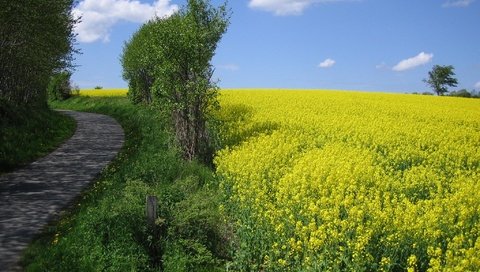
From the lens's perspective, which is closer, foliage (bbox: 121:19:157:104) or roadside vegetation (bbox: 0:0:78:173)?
roadside vegetation (bbox: 0:0:78:173)

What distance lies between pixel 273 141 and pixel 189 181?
5149 mm

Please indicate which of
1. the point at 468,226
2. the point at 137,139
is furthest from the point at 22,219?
the point at 137,139

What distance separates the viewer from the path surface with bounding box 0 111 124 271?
11016 millimetres

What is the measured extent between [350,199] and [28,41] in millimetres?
17682

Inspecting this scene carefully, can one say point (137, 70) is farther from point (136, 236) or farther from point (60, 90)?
point (136, 236)

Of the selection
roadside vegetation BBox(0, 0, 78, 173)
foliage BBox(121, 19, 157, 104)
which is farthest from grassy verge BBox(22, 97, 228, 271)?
foliage BBox(121, 19, 157, 104)

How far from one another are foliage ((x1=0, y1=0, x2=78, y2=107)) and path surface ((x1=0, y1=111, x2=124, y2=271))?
16.6 feet

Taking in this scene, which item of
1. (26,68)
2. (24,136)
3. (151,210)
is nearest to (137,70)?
(26,68)

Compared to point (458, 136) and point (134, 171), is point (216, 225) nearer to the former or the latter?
point (134, 171)

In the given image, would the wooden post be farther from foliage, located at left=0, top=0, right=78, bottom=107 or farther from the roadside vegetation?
foliage, located at left=0, top=0, right=78, bottom=107

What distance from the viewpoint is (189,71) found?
19.0 m

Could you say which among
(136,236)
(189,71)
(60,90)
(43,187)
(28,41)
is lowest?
(43,187)

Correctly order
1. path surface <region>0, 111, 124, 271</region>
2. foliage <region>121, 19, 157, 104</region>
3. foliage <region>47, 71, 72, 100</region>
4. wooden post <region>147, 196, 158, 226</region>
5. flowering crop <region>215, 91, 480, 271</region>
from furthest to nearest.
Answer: foliage <region>47, 71, 72, 100</region> < foliage <region>121, 19, 157, 104</region> < path surface <region>0, 111, 124, 271</region> < wooden post <region>147, 196, 158, 226</region> < flowering crop <region>215, 91, 480, 271</region>

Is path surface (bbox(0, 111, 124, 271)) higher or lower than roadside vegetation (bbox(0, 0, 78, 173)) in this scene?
lower
